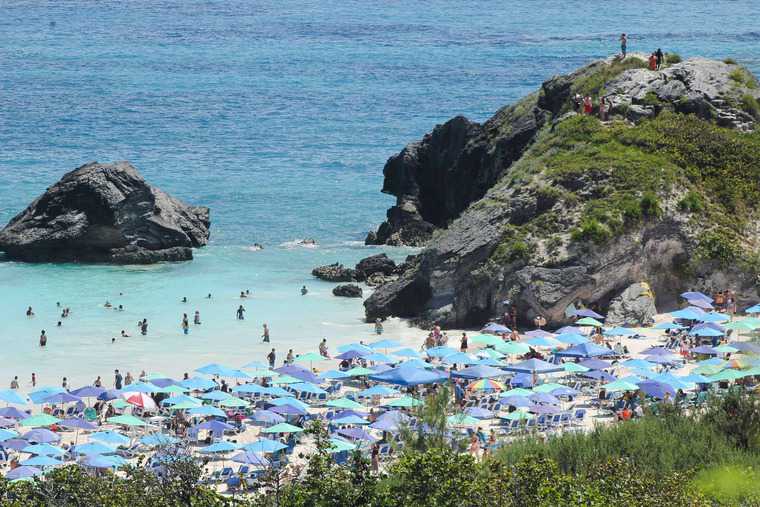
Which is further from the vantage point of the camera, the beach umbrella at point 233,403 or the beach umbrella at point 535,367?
the beach umbrella at point 535,367

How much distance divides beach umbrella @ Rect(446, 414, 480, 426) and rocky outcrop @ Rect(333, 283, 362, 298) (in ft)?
74.5

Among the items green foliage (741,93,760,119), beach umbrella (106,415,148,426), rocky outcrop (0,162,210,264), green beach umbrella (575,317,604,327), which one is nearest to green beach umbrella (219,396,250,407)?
beach umbrella (106,415,148,426)

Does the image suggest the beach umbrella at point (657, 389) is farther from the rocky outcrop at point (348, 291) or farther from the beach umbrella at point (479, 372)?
the rocky outcrop at point (348, 291)

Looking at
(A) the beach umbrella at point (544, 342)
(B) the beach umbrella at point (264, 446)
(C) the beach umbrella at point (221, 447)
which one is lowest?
(A) the beach umbrella at point (544, 342)

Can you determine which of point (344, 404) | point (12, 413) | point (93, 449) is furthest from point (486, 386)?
point (12, 413)

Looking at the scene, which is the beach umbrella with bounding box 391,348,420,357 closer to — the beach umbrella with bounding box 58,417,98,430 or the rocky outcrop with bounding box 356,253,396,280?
the beach umbrella with bounding box 58,417,98,430

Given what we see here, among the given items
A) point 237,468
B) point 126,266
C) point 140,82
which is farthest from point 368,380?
point 140,82

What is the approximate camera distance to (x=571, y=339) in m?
48.0

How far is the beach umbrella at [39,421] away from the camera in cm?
4097

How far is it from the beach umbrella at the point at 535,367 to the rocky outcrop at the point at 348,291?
1822 centimetres

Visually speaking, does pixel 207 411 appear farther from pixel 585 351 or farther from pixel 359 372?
pixel 585 351

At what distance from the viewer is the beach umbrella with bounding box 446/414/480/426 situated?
126 feet

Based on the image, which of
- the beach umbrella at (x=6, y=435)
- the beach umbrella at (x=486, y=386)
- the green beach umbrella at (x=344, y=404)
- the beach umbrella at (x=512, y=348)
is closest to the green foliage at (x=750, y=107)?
the beach umbrella at (x=512, y=348)

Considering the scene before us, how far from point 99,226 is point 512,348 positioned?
32.0 metres
